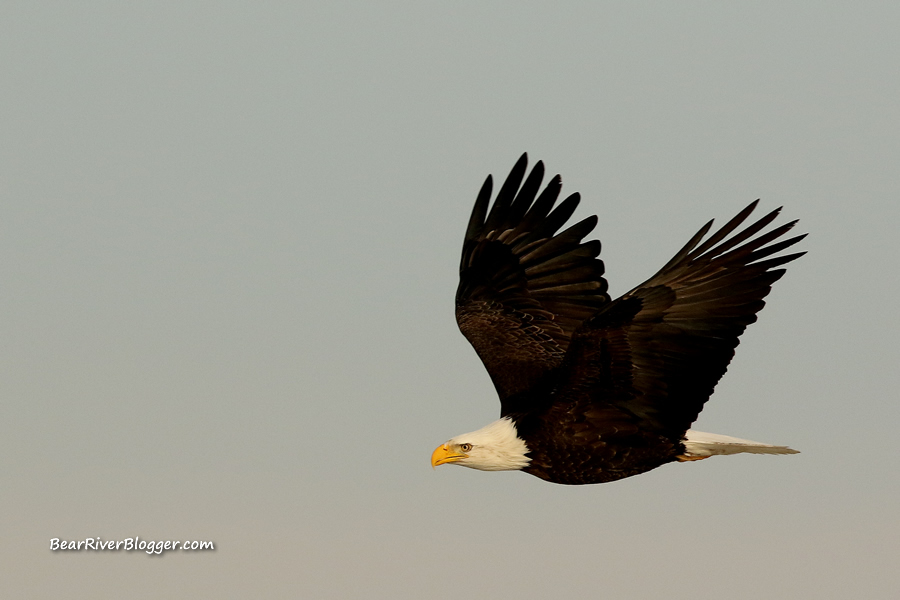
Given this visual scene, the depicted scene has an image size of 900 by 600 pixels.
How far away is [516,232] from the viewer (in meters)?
11.0

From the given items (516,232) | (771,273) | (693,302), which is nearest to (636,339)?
(693,302)

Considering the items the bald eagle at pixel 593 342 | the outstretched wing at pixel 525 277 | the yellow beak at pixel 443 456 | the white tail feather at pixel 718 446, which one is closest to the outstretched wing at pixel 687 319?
the bald eagle at pixel 593 342

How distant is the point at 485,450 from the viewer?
Result: 9156 millimetres

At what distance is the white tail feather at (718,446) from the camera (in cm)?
936

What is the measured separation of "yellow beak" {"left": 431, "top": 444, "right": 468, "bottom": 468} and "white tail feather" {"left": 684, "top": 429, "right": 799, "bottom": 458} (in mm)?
1935

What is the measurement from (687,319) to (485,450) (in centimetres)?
199

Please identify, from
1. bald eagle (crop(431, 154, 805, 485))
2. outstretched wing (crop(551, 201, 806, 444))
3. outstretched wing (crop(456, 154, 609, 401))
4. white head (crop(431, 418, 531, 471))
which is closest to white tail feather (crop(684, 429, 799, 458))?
bald eagle (crop(431, 154, 805, 485))

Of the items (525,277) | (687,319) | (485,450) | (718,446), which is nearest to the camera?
(687,319)

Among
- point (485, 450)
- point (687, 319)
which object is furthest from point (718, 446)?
point (485, 450)

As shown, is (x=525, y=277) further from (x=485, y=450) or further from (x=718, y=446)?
(x=718, y=446)

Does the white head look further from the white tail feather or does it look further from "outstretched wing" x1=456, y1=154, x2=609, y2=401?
the white tail feather

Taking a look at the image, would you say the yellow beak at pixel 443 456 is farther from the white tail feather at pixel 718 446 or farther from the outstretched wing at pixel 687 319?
the white tail feather at pixel 718 446

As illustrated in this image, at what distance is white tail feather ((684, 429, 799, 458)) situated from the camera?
9.36m

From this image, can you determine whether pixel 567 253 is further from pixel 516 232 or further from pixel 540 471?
pixel 540 471
